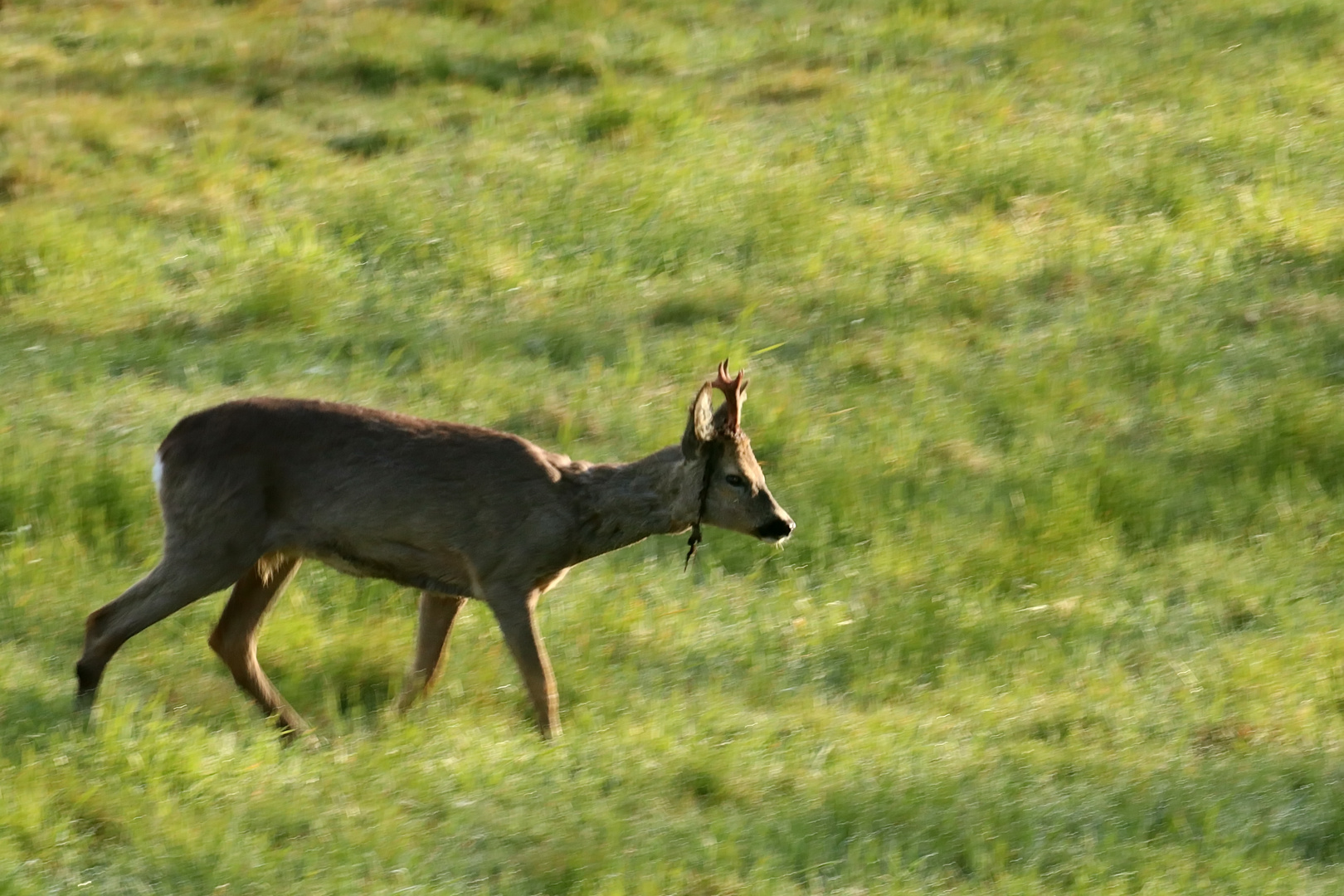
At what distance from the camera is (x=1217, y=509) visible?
28.6 feet

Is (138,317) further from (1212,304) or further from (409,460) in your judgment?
(1212,304)

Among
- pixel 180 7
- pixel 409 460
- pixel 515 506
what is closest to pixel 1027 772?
pixel 515 506

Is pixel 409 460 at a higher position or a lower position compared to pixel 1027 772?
higher

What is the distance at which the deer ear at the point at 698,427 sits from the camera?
21.4 ft

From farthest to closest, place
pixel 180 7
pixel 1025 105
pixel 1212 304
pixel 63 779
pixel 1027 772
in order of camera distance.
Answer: pixel 180 7 → pixel 1025 105 → pixel 1212 304 → pixel 1027 772 → pixel 63 779

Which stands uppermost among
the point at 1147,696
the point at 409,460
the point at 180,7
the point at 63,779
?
the point at 180,7

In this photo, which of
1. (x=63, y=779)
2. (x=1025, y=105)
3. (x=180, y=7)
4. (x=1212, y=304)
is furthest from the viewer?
(x=180, y=7)

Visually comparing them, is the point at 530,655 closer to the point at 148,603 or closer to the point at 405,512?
the point at 405,512

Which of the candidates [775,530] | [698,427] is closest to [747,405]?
[775,530]

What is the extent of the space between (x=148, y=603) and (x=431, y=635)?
3.39 feet

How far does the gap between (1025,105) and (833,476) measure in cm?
628

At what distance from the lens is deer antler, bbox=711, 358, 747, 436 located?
6.49 metres

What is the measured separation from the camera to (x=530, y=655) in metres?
6.52

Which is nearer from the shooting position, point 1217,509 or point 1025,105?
point 1217,509
